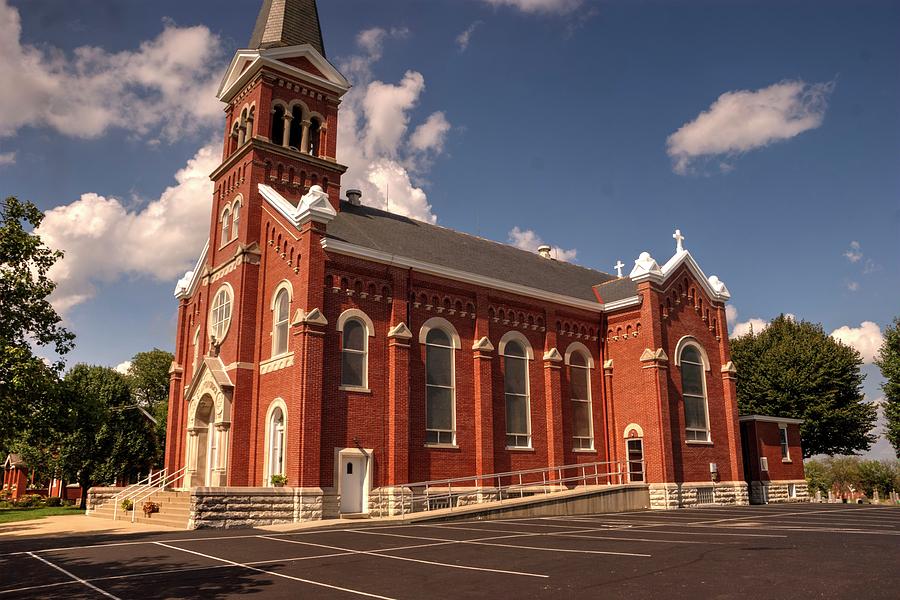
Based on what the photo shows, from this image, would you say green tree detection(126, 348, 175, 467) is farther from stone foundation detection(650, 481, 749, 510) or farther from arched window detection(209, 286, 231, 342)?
stone foundation detection(650, 481, 749, 510)

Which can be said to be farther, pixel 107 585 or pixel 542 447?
pixel 542 447

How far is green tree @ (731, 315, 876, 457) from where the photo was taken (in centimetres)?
4366

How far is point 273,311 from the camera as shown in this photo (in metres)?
25.8

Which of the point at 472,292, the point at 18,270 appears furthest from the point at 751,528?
the point at 18,270

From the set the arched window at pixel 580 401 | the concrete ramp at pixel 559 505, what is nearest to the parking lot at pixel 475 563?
the concrete ramp at pixel 559 505

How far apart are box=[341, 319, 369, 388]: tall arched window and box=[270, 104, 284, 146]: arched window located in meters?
9.97

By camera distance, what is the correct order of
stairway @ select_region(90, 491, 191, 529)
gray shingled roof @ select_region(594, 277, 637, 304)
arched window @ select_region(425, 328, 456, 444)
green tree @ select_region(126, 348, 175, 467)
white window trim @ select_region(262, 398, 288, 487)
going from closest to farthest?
stairway @ select_region(90, 491, 191, 529) → white window trim @ select_region(262, 398, 288, 487) → arched window @ select_region(425, 328, 456, 444) → gray shingled roof @ select_region(594, 277, 637, 304) → green tree @ select_region(126, 348, 175, 467)

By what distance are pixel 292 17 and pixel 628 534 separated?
1043 inches

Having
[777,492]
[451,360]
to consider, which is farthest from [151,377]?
[777,492]

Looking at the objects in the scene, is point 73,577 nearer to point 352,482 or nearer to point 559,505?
point 352,482

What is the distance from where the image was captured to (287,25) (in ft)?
103

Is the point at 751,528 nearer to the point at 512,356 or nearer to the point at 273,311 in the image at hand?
the point at 512,356

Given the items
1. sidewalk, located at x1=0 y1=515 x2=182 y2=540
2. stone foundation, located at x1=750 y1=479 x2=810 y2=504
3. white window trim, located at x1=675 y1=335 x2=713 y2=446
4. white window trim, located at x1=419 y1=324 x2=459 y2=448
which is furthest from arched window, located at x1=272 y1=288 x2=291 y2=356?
stone foundation, located at x1=750 y1=479 x2=810 y2=504

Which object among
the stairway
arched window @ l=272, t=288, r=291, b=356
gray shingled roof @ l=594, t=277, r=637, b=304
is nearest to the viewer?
the stairway
